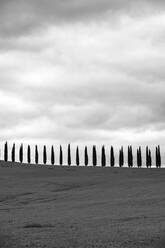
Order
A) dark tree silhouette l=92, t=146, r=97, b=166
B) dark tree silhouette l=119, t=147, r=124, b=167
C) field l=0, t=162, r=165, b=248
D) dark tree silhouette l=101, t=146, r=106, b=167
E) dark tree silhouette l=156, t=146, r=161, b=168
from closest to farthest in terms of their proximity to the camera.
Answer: field l=0, t=162, r=165, b=248 → dark tree silhouette l=156, t=146, r=161, b=168 → dark tree silhouette l=119, t=147, r=124, b=167 → dark tree silhouette l=101, t=146, r=106, b=167 → dark tree silhouette l=92, t=146, r=97, b=166

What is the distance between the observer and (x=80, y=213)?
3284 centimetres

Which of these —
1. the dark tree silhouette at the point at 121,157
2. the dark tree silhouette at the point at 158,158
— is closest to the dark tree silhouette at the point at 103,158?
the dark tree silhouette at the point at 121,157

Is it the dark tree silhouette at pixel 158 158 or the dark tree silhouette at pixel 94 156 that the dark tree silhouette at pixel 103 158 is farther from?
the dark tree silhouette at pixel 158 158

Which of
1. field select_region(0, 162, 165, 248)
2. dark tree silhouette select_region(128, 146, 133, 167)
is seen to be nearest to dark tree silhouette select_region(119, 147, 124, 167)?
dark tree silhouette select_region(128, 146, 133, 167)

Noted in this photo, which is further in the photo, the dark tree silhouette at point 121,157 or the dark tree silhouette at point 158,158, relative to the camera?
the dark tree silhouette at point 121,157

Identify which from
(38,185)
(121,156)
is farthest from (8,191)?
(121,156)

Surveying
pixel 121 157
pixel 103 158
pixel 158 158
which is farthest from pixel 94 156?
pixel 158 158

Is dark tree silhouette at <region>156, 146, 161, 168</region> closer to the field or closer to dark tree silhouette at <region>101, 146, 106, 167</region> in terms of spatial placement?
dark tree silhouette at <region>101, 146, 106, 167</region>

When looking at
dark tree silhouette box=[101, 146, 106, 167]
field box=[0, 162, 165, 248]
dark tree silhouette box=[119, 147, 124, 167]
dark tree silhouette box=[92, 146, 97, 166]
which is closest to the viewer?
field box=[0, 162, 165, 248]

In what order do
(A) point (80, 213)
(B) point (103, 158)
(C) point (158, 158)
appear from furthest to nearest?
(B) point (103, 158) → (C) point (158, 158) → (A) point (80, 213)

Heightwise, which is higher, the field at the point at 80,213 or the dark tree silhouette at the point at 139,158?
the dark tree silhouette at the point at 139,158

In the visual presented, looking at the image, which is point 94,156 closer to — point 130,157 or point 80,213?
point 130,157

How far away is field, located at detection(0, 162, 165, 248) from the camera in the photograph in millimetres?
19906

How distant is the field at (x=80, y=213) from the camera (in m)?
19.9
